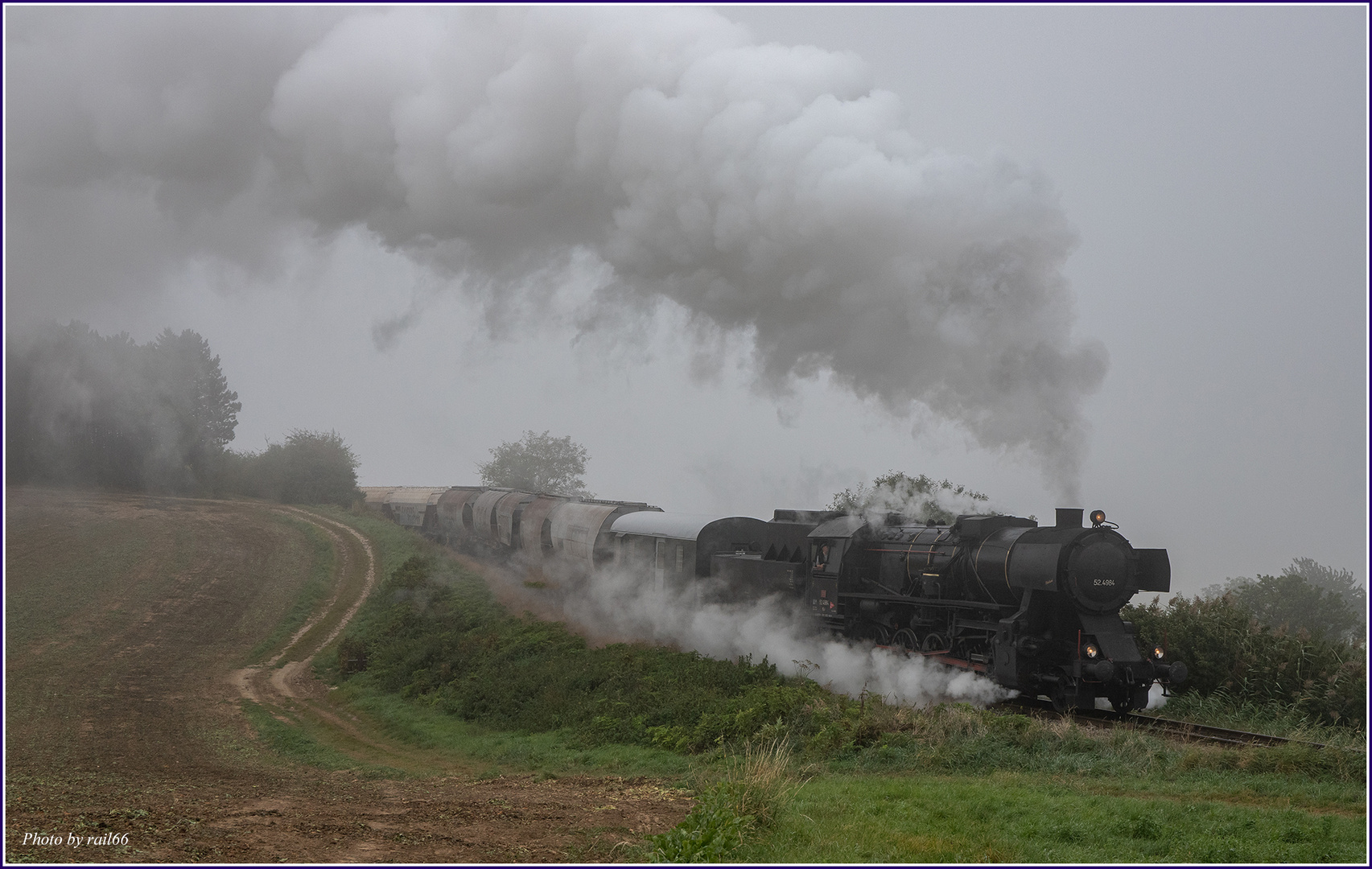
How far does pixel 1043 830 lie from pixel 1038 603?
20.1ft

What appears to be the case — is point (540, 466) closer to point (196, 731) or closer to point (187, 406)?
point (187, 406)

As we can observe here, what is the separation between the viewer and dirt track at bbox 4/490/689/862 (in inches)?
280

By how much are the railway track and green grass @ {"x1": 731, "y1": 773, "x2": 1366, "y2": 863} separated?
298 centimetres

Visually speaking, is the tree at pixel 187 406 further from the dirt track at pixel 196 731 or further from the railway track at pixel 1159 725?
the railway track at pixel 1159 725

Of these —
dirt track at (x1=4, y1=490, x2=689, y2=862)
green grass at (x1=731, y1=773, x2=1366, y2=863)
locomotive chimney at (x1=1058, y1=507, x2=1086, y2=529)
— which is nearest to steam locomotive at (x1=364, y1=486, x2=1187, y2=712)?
locomotive chimney at (x1=1058, y1=507, x2=1086, y2=529)

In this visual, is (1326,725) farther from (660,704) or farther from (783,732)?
(660,704)

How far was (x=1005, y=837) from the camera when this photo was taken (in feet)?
24.3

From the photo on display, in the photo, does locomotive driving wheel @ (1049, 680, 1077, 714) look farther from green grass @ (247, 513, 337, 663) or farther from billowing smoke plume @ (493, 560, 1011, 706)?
green grass @ (247, 513, 337, 663)

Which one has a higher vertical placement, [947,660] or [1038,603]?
[1038,603]

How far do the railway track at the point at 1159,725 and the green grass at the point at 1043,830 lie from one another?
298 cm

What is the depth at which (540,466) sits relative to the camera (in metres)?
72.2

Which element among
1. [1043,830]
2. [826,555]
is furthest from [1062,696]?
[1043,830]

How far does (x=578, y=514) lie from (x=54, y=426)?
21.8 m

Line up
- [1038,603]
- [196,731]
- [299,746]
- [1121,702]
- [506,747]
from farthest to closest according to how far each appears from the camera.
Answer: [196,731]
[299,746]
[506,747]
[1038,603]
[1121,702]
